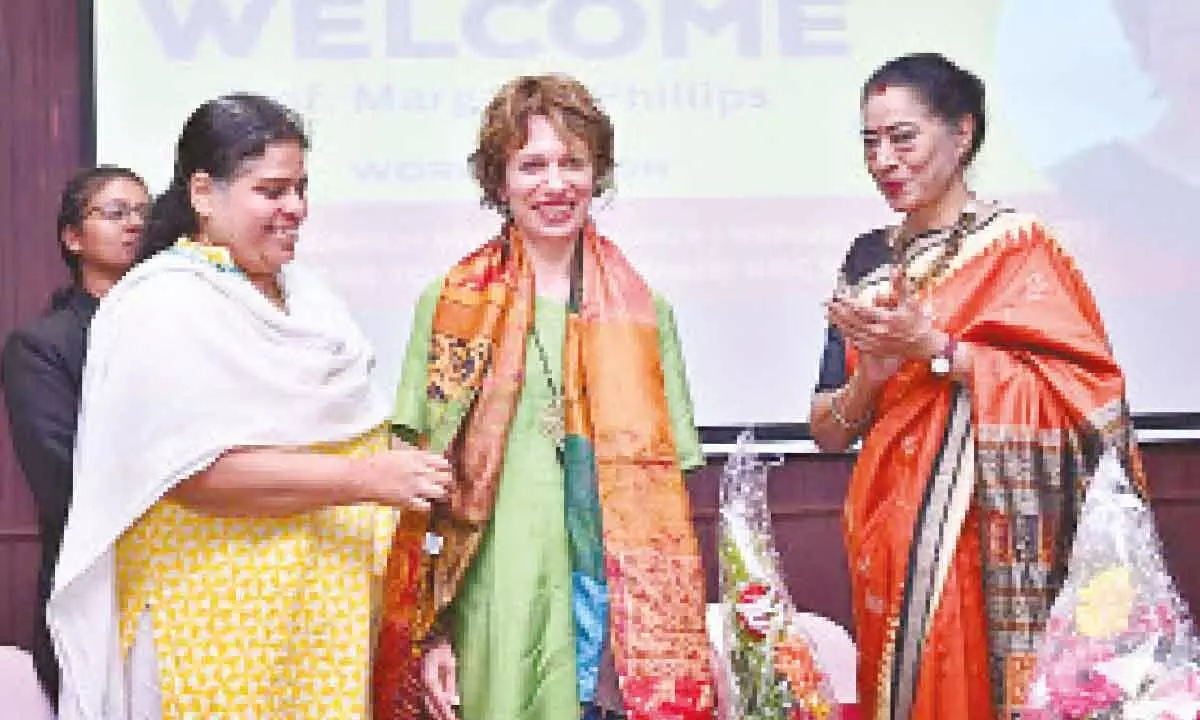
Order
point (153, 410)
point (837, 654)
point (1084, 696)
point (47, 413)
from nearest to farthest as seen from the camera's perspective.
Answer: point (1084, 696) < point (153, 410) < point (47, 413) < point (837, 654)

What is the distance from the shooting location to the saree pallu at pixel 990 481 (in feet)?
8.20

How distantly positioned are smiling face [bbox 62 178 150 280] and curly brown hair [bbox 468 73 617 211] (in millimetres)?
964

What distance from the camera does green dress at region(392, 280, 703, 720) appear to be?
2.37 metres

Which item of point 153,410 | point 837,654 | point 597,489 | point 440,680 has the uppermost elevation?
point 153,410

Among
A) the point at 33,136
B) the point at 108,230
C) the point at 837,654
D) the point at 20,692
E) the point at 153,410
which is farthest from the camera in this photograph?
the point at 33,136

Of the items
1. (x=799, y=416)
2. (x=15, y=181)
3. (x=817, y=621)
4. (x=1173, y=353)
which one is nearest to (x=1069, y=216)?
(x=1173, y=353)

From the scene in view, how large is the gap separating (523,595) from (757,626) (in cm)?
33

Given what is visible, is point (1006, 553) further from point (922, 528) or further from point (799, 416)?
point (799, 416)

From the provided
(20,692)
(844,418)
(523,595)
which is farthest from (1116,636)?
(20,692)

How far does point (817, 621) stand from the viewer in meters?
3.90

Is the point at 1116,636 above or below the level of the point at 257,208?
below

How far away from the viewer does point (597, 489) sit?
2.42 metres

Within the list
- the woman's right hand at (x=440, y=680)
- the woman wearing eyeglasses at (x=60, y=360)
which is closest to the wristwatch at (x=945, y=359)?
the woman's right hand at (x=440, y=680)

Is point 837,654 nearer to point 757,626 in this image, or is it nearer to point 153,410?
point 757,626
